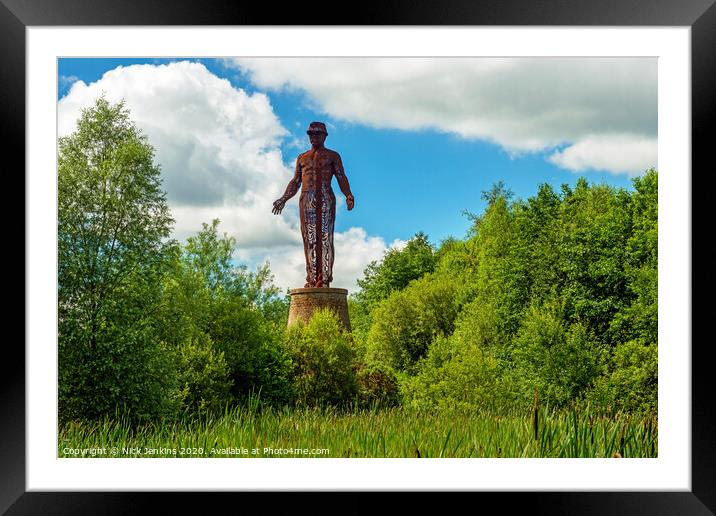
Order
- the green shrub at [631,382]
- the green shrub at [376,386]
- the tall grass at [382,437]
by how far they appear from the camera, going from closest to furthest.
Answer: the tall grass at [382,437] < the green shrub at [631,382] < the green shrub at [376,386]

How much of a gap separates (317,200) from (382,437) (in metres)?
5.44

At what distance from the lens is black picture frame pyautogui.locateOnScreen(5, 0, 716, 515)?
181 inches

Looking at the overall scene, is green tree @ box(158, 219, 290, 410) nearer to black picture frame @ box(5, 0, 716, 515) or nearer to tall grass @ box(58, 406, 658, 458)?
tall grass @ box(58, 406, 658, 458)

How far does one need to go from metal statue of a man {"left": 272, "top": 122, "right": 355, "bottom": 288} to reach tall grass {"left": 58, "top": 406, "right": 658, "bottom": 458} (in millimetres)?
3812

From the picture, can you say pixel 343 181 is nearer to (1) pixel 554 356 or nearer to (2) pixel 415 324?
(2) pixel 415 324

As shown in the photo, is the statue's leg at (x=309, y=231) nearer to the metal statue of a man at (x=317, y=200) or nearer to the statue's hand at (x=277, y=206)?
the metal statue of a man at (x=317, y=200)

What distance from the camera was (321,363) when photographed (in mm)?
9422

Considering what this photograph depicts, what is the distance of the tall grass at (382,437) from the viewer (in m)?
5.75

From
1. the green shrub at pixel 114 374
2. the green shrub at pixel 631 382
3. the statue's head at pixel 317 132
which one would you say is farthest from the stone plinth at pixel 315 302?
the green shrub at pixel 631 382

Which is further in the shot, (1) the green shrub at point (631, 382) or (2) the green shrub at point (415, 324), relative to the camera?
(2) the green shrub at point (415, 324)

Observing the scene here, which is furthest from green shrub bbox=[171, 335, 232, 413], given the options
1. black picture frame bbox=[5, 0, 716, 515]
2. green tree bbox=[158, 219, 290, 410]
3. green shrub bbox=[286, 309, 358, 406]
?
black picture frame bbox=[5, 0, 716, 515]
